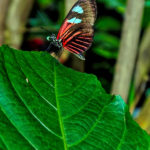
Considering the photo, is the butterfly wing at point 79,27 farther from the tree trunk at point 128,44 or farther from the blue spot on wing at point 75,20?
the tree trunk at point 128,44

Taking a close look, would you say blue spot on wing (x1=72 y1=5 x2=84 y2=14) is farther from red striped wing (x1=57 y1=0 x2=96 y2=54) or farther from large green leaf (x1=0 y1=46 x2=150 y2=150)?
large green leaf (x1=0 y1=46 x2=150 y2=150)

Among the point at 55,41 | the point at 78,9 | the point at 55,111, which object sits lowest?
the point at 55,111

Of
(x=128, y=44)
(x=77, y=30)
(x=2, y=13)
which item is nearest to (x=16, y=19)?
(x=2, y=13)

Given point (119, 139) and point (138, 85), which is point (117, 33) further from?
point (119, 139)

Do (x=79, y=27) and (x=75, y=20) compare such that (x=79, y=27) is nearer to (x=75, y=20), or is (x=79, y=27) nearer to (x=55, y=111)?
(x=75, y=20)

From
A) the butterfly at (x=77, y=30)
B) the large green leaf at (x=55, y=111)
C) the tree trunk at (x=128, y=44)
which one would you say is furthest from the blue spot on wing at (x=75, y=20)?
the tree trunk at (x=128, y=44)
